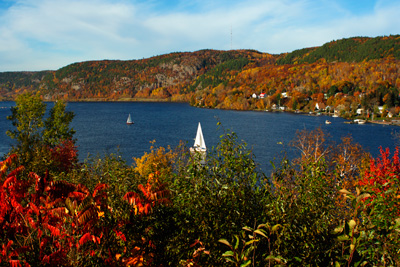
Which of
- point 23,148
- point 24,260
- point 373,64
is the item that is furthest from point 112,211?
point 373,64

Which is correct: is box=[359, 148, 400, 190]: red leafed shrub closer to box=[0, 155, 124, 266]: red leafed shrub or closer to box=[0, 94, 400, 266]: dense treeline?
box=[0, 94, 400, 266]: dense treeline

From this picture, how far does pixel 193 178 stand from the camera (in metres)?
5.80

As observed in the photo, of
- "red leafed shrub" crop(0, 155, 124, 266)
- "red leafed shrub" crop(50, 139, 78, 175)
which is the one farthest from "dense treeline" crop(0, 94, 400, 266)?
"red leafed shrub" crop(50, 139, 78, 175)

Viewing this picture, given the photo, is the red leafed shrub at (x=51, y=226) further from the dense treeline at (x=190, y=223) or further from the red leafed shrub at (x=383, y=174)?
the red leafed shrub at (x=383, y=174)

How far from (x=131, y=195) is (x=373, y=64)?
573ft

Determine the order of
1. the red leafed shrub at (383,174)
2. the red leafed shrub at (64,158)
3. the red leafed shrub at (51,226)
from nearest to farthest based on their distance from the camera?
the red leafed shrub at (51,226) → the red leafed shrub at (383,174) → the red leafed shrub at (64,158)

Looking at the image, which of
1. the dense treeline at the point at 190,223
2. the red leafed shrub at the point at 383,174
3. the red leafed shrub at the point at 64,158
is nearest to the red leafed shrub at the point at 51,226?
the dense treeline at the point at 190,223

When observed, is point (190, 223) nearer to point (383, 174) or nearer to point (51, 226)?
point (51, 226)

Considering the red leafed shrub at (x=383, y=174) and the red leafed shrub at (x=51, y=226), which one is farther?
the red leafed shrub at (x=383, y=174)

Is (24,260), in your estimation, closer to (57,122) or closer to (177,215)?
(177,215)

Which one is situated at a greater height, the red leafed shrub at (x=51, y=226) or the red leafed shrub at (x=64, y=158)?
the red leafed shrub at (x=51, y=226)

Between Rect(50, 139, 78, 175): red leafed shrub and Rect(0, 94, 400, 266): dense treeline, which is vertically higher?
Rect(0, 94, 400, 266): dense treeline

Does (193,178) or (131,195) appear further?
(193,178)

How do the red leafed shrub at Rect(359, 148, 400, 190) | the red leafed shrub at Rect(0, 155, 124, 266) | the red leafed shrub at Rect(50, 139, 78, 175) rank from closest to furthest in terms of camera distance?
the red leafed shrub at Rect(0, 155, 124, 266) → the red leafed shrub at Rect(359, 148, 400, 190) → the red leafed shrub at Rect(50, 139, 78, 175)
